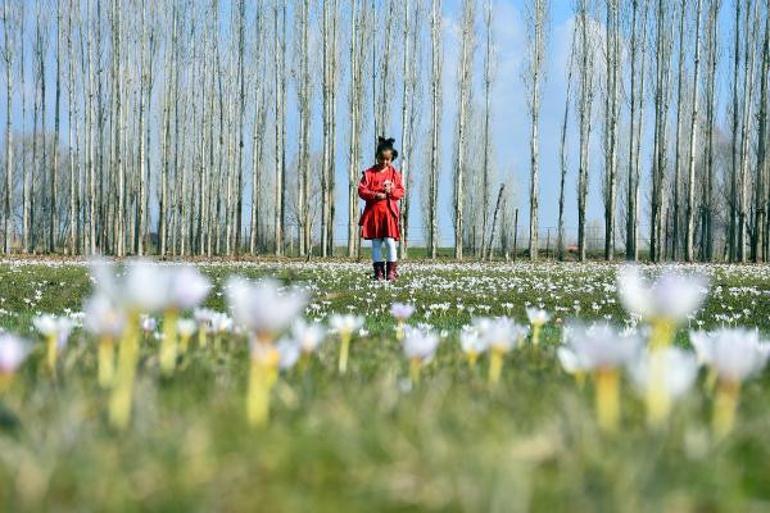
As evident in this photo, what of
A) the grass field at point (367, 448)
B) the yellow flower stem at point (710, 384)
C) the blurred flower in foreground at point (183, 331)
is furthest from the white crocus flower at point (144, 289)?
the yellow flower stem at point (710, 384)

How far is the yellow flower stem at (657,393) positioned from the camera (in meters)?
1.44

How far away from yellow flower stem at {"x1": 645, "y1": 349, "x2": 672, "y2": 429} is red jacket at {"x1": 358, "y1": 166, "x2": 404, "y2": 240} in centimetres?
1102

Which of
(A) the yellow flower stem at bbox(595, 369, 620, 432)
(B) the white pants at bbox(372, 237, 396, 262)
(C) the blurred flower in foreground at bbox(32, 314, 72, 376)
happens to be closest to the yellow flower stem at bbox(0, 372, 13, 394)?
(C) the blurred flower in foreground at bbox(32, 314, 72, 376)

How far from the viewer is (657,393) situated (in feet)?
4.78

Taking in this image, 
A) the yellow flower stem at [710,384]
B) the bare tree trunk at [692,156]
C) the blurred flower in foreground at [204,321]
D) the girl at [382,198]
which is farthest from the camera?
the bare tree trunk at [692,156]

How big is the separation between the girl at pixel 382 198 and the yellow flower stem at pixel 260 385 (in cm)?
1086

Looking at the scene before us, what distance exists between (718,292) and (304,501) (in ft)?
38.4

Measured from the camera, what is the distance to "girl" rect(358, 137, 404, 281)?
12531 mm

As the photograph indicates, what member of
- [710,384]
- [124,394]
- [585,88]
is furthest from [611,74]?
[124,394]

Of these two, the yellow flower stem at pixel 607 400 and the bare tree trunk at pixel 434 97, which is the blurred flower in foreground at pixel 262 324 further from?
the bare tree trunk at pixel 434 97

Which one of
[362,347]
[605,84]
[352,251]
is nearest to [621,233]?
[605,84]

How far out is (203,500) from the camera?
104 centimetres

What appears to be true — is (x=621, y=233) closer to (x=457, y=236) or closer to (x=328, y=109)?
(x=457, y=236)

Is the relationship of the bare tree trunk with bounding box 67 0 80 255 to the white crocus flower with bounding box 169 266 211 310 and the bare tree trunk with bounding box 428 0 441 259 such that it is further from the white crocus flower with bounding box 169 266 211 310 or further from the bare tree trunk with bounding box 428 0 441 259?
the white crocus flower with bounding box 169 266 211 310
